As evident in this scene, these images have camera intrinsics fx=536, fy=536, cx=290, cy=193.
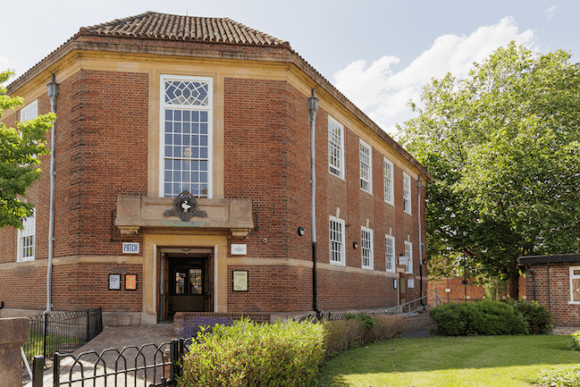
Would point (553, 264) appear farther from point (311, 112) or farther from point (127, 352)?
point (127, 352)

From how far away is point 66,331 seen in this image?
15.0 metres

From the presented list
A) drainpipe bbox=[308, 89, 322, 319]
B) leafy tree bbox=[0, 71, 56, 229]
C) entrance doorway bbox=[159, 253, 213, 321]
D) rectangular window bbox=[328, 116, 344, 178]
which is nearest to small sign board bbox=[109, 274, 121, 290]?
entrance doorway bbox=[159, 253, 213, 321]

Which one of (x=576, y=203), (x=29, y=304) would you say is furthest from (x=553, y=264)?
(x=29, y=304)

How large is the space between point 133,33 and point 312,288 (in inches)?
390

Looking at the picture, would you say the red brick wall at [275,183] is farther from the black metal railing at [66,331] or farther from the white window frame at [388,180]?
the white window frame at [388,180]

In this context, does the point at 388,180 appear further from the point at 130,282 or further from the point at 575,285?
the point at 130,282

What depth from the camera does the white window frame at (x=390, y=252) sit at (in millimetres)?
26117

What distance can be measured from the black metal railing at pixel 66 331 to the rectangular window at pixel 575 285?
19.5 metres

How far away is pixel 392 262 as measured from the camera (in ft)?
87.5

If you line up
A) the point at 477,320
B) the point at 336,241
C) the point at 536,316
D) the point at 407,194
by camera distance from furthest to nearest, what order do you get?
the point at 407,194 < the point at 536,316 < the point at 336,241 < the point at 477,320

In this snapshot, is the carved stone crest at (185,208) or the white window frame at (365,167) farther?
the white window frame at (365,167)

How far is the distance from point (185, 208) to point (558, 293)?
17.5 meters

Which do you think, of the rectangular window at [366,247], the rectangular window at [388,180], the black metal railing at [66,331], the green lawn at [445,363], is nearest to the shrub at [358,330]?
the green lawn at [445,363]

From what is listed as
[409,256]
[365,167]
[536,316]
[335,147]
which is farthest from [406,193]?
[536,316]
